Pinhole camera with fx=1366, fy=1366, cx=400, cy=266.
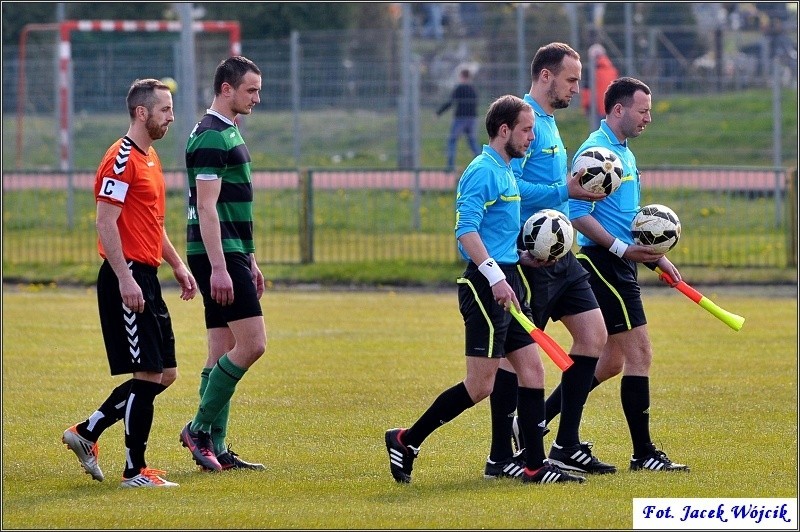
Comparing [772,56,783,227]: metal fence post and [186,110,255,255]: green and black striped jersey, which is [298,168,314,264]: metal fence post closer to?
[772,56,783,227]: metal fence post

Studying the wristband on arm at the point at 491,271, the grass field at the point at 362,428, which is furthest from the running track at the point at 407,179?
the wristband on arm at the point at 491,271

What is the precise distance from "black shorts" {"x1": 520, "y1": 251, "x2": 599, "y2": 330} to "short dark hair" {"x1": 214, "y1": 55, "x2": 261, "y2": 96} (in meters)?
1.86

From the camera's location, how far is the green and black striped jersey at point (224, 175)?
736 centimetres

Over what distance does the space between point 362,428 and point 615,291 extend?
6.58ft

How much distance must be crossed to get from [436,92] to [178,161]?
16.5ft

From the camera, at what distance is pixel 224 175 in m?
7.44

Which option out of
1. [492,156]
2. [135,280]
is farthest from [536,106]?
[135,280]

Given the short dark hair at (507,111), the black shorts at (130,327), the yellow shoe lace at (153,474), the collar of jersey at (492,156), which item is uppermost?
the short dark hair at (507,111)

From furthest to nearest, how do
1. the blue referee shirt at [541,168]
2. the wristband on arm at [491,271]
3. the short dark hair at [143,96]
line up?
the blue referee shirt at [541,168], the short dark hair at [143,96], the wristband on arm at [491,271]

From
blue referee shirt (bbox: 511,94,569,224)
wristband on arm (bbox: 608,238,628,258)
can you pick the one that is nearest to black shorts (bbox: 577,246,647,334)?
wristband on arm (bbox: 608,238,628,258)

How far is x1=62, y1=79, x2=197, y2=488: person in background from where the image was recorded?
23.5 feet

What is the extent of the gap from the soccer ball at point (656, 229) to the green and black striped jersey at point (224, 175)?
86.0 inches

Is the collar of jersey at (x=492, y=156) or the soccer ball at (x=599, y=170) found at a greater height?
the collar of jersey at (x=492, y=156)

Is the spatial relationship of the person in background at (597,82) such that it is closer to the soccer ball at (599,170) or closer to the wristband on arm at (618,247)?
the wristband on arm at (618,247)
